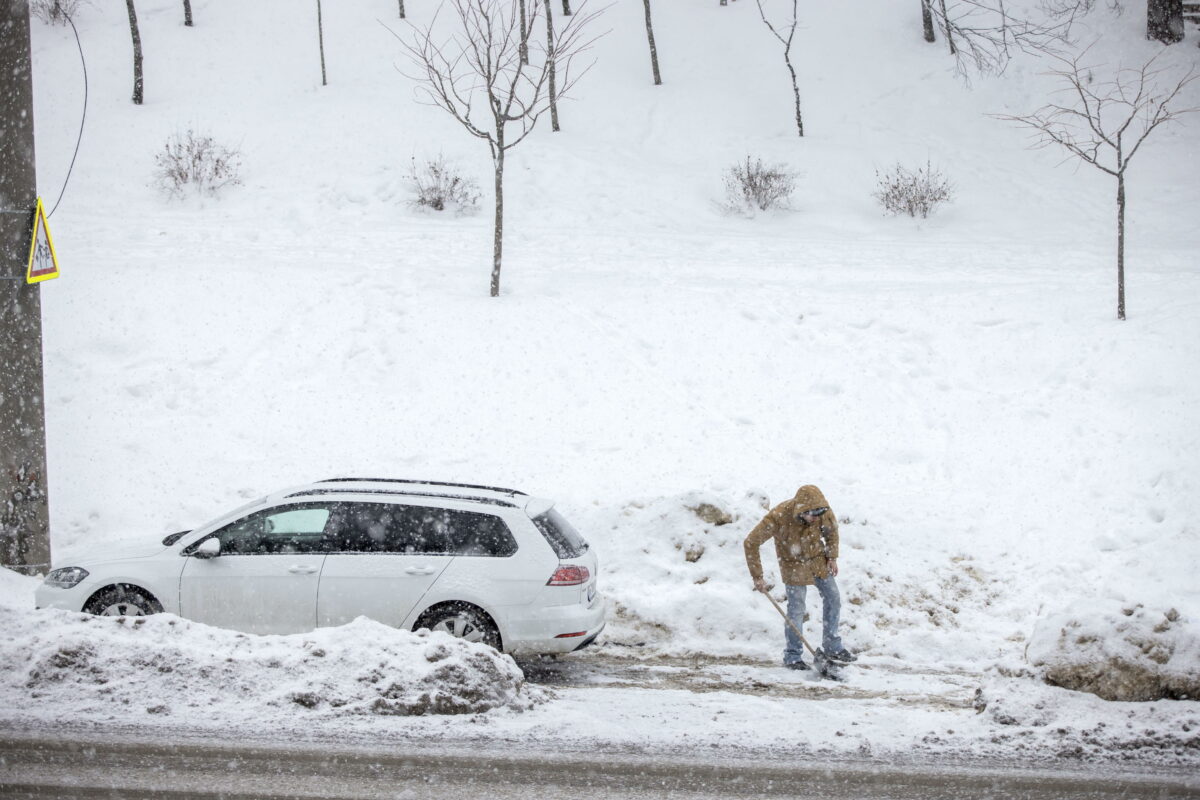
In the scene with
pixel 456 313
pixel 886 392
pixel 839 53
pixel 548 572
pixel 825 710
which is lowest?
pixel 825 710

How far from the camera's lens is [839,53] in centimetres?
3009

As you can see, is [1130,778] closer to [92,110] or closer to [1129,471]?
[1129,471]

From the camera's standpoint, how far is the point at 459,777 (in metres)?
5.29

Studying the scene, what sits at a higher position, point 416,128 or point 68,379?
point 416,128

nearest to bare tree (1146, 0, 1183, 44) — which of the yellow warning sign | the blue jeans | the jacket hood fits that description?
the jacket hood

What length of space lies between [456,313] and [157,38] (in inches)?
852

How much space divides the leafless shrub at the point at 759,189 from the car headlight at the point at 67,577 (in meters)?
16.2

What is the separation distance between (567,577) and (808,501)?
2.23 m

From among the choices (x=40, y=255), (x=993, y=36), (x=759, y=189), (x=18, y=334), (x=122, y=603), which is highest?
(x=993, y=36)

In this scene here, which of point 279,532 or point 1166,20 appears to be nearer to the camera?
point 279,532

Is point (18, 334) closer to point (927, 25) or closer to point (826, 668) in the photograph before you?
point (826, 668)

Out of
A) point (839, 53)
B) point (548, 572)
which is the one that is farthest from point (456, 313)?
point (839, 53)

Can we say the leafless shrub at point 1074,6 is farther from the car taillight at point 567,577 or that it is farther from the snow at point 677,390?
the car taillight at point 567,577

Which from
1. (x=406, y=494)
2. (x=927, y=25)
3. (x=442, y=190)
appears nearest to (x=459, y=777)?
(x=406, y=494)
